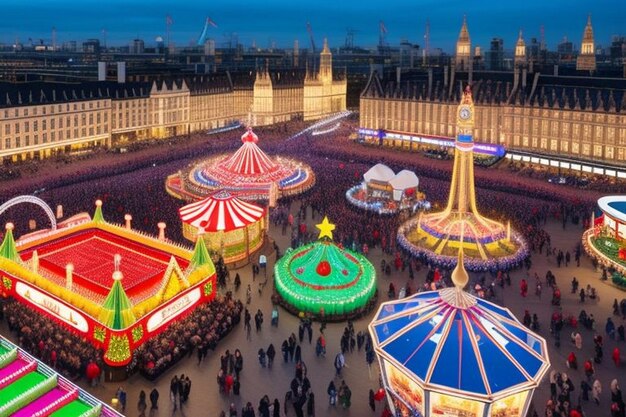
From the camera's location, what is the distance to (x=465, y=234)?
3575 centimetres

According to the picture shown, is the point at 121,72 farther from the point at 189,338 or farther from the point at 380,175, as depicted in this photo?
the point at 189,338

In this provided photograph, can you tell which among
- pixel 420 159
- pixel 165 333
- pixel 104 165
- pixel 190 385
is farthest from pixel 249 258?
pixel 420 159

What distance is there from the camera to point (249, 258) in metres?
35.9

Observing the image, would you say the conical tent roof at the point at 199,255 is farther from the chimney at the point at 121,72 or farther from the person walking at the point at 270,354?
the chimney at the point at 121,72

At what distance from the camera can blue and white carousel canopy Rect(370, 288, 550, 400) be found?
17.8 m

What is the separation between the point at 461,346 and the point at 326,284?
1058cm

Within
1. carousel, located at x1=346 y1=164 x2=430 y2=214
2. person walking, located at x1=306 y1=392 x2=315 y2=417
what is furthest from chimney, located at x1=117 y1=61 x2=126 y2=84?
person walking, located at x1=306 y1=392 x2=315 y2=417

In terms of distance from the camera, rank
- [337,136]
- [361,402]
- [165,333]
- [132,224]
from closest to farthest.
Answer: [361,402], [165,333], [132,224], [337,136]

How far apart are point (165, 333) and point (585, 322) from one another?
1830cm

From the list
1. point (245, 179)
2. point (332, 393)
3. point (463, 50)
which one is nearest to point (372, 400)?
point (332, 393)

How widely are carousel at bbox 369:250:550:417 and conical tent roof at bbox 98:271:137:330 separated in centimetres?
923

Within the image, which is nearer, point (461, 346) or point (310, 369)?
point (461, 346)

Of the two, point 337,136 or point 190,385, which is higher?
point 337,136

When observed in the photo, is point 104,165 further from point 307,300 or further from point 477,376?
point 477,376
